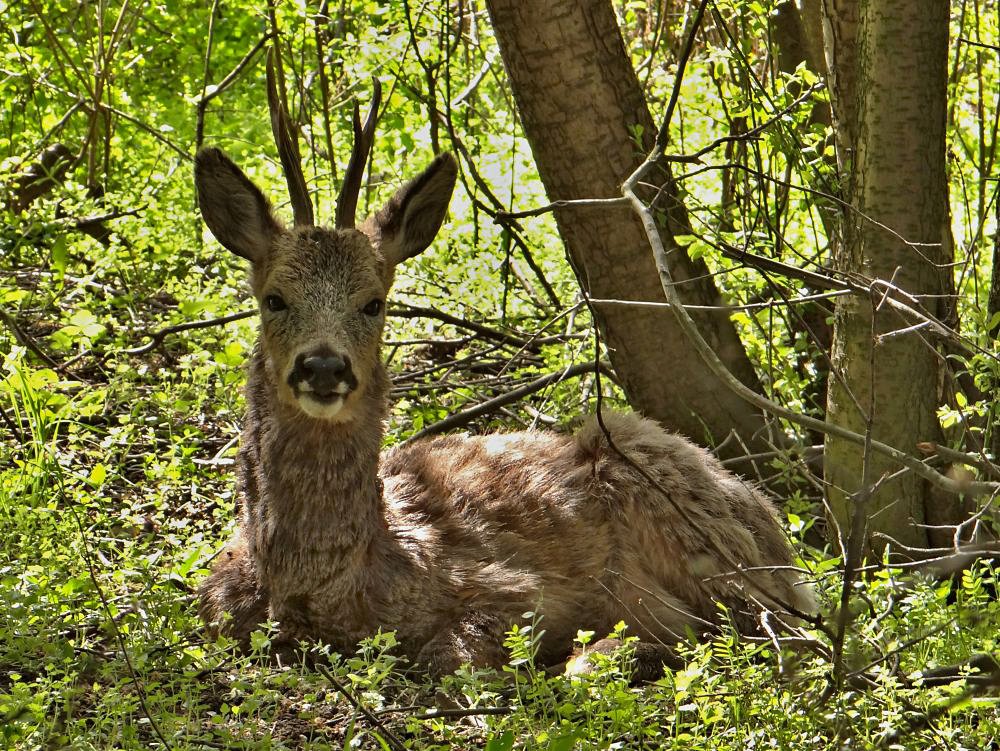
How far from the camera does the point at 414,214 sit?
19.7 feet

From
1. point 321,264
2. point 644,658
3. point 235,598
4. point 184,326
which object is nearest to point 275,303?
point 321,264

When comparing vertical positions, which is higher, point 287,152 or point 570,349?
point 287,152

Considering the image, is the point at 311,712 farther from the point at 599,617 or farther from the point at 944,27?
the point at 944,27

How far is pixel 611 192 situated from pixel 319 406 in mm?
1824

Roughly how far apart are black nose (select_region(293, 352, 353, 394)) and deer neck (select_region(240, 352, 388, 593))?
0.23m

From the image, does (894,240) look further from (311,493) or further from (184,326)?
(184,326)

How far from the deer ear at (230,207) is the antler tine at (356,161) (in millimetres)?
297

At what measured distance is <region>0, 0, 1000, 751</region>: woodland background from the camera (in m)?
3.90

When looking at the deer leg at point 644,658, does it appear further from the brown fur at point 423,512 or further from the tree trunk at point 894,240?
the tree trunk at point 894,240

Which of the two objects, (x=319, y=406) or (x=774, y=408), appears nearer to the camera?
(x=774, y=408)

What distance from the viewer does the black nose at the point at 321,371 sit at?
4977 millimetres

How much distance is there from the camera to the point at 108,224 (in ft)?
30.0

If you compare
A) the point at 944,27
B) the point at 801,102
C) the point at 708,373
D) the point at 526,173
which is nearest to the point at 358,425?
the point at 708,373

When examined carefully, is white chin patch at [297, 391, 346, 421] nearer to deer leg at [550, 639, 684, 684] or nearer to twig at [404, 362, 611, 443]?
deer leg at [550, 639, 684, 684]
